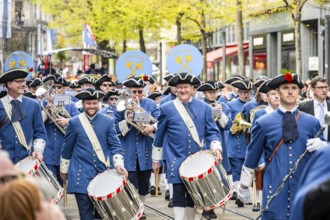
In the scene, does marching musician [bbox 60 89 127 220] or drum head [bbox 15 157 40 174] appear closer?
drum head [bbox 15 157 40 174]

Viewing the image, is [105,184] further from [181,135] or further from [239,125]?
[239,125]

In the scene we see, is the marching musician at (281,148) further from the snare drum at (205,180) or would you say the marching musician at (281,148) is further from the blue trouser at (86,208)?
the blue trouser at (86,208)

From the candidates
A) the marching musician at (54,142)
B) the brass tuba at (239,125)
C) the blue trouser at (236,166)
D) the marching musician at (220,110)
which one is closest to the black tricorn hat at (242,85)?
the marching musician at (220,110)

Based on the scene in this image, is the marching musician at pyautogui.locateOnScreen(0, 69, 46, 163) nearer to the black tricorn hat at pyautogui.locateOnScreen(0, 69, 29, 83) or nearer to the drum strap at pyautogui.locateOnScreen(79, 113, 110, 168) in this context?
the black tricorn hat at pyautogui.locateOnScreen(0, 69, 29, 83)

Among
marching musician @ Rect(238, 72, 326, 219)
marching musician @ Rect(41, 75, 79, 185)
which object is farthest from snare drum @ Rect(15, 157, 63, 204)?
marching musician @ Rect(41, 75, 79, 185)

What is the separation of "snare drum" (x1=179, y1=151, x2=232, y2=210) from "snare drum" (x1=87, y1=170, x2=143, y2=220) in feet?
2.02

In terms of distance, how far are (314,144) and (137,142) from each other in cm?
731

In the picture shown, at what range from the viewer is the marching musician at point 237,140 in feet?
53.3

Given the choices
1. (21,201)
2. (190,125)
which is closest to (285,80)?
(190,125)

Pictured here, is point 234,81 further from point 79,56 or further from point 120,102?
point 79,56

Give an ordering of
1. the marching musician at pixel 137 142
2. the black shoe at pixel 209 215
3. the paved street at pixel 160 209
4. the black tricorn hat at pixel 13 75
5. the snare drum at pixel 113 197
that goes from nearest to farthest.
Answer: the snare drum at pixel 113 197
the black tricorn hat at pixel 13 75
the black shoe at pixel 209 215
the paved street at pixel 160 209
the marching musician at pixel 137 142

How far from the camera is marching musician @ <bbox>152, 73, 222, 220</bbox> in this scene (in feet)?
37.1

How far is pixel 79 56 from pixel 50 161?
73.8 metres

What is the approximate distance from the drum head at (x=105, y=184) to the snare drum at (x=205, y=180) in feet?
2.51
